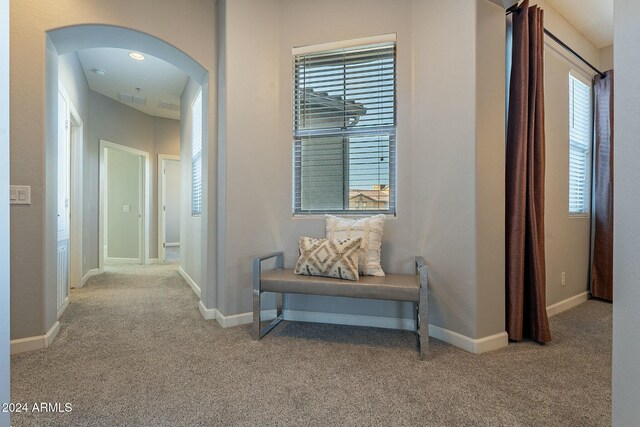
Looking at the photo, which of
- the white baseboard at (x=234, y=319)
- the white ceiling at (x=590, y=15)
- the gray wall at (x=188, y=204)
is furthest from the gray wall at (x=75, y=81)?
the white ceiling at (x=590, y=15)

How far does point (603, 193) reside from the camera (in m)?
3.39

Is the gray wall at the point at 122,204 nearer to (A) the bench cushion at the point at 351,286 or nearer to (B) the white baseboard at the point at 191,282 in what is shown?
(B) the white baseboard at the point at 191,282

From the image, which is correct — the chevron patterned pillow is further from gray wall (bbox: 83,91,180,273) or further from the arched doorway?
gray wall (bbox: 83,91,180,273)

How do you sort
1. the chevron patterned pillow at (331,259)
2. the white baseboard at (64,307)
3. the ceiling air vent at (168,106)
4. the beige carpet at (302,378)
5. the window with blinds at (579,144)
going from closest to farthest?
the beige carpet at (302,378), the chevron patterned pillow at (331,259), the white baseboard at (64,307), the window with blinds at (579,144), the ceiling air vent at (168,106)

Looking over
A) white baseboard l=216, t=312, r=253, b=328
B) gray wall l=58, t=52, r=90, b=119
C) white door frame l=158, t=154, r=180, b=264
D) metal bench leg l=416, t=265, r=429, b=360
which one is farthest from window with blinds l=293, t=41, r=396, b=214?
white door frame l=158, t=154, r=180, b=264

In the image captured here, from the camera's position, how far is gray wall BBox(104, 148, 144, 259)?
6.06 m

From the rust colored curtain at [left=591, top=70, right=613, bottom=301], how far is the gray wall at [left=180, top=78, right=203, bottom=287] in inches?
176

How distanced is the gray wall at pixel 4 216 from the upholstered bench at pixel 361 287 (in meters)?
1.41

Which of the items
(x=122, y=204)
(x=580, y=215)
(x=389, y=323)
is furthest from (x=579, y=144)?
(x=122, y=204)

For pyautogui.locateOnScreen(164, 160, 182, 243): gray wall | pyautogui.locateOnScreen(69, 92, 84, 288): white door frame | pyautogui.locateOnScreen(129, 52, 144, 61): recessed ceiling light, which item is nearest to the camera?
pyautogui.locateOnScreen(129, 52, 144, 61): recessed ceiling light

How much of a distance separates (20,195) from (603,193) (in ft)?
17.2

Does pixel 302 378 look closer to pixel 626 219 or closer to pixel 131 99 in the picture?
pixel 626 219

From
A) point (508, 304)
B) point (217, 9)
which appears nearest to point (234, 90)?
point (217, 9)

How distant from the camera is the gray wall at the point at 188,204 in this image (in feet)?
12.3
